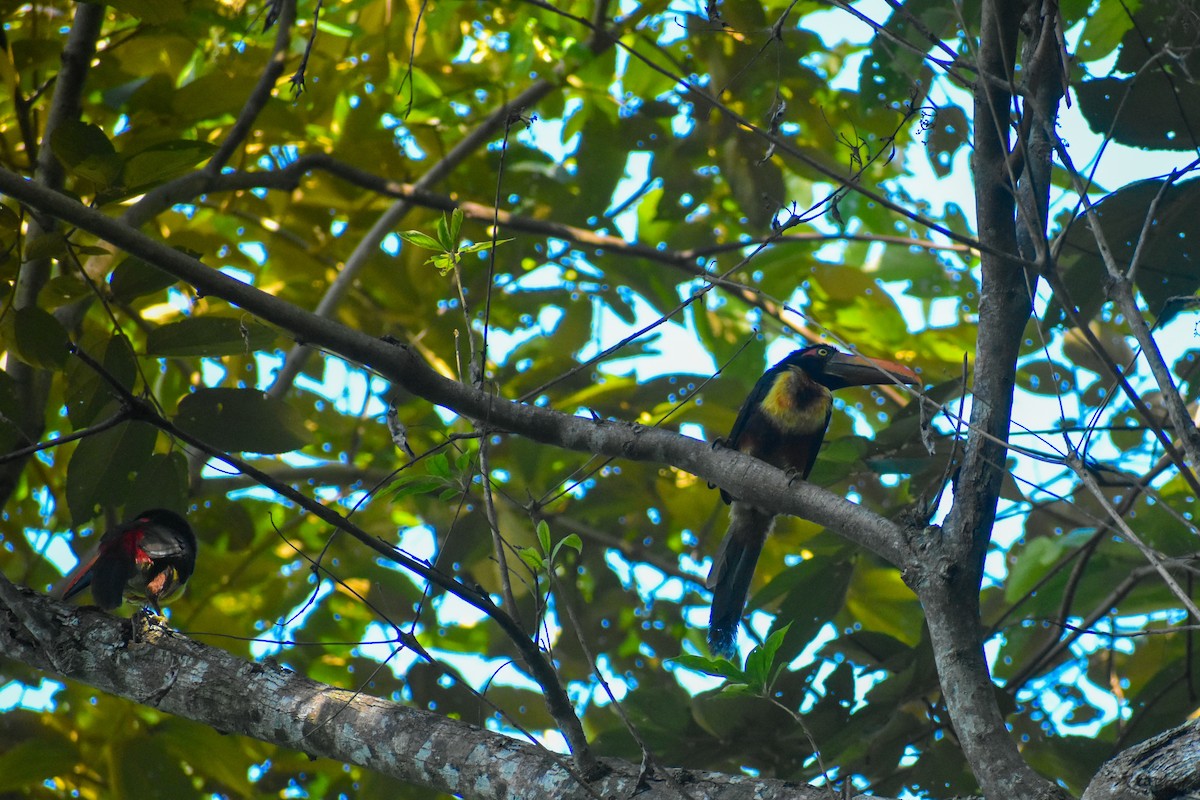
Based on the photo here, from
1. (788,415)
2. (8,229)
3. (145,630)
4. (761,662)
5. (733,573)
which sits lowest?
(761,662)

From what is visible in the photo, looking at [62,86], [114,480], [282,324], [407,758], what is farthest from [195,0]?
[407,758]

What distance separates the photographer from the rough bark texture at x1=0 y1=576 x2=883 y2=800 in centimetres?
196

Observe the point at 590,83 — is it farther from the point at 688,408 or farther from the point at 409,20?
the point at 688,408

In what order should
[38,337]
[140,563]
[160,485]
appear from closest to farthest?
[38,337] < [160,485] < [140,563]

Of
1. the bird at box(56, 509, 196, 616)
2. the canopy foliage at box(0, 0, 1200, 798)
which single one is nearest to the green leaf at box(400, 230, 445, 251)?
the canopy foliage at box(0, 0, 1200, 798)

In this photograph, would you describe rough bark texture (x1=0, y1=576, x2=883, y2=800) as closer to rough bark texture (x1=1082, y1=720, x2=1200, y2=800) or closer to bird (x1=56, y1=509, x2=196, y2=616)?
rough bark texture (x1=1082, y1=720, x2=1200, y2=800)

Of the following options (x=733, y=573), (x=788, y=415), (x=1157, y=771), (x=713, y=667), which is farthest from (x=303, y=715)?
(x=788, y=415)

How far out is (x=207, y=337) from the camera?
258 cm

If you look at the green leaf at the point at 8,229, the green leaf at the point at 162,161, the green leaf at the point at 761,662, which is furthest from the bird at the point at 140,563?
the green leaf at the point at 761,662

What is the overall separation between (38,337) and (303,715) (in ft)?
3.58

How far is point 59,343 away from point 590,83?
99.8 inches

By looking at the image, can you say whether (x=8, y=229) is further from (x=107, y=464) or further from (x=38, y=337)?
(x=107, y=464)

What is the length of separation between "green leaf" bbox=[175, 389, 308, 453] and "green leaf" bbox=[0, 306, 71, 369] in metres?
0.33

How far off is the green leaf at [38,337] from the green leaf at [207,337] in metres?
0.20
